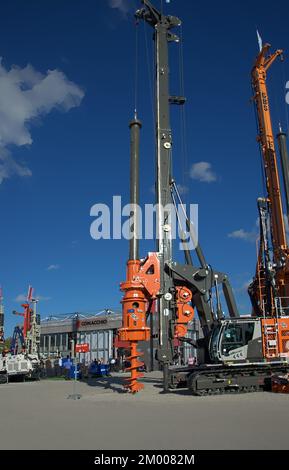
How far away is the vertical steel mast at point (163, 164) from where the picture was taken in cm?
2031

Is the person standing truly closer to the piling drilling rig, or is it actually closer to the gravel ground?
the piling drilling rig

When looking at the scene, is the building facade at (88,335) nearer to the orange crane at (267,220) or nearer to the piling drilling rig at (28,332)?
the piling drilling rig at (28,332)

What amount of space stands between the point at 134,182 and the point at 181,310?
6328mm

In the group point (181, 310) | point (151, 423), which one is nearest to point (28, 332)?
point (181, 310)

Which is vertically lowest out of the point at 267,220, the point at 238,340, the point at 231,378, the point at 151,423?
the point at 151,423

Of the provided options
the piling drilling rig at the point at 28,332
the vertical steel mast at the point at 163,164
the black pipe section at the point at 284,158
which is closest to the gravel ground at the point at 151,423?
the vertical steel mast at the point at 163,164

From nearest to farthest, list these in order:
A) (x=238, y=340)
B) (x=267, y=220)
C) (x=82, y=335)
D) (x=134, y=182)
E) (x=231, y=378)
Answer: (x=231, y=378) < (x=238, y=340) < (x=134, y=182) < (x=267, y=220) < (x=82, y=335)

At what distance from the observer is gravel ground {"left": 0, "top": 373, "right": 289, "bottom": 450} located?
28.3 feet

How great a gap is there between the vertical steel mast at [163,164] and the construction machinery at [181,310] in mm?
44

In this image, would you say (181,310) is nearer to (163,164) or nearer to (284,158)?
(163,164)

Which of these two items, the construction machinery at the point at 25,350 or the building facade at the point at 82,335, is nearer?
the construction machinery at the point at 25,350

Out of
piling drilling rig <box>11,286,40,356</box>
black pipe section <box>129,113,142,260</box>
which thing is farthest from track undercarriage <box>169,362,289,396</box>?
piling drilling rig <box>11,286,40,356</box>

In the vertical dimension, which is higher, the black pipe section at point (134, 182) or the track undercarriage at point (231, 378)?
the black pipe section at point (134, 182)

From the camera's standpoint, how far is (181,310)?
814 inches
